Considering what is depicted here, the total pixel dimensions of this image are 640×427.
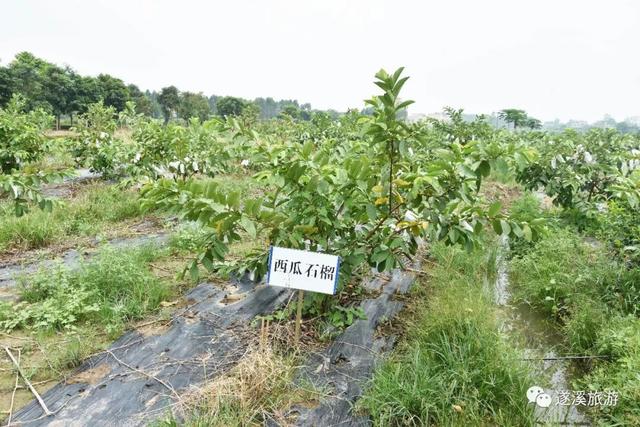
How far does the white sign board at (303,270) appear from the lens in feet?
7.10

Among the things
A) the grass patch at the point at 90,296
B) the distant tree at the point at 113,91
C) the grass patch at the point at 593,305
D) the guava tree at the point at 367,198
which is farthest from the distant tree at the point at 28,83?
the grass patch at the point at 593,305

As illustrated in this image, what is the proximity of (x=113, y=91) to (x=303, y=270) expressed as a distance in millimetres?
42399

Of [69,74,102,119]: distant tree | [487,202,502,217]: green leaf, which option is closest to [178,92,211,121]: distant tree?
[69,74,102,119]: distant tree

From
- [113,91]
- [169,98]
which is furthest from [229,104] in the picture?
[113,91]

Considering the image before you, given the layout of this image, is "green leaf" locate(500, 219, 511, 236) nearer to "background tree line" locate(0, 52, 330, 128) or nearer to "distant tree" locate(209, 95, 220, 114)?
"background tree line" locate(0, 52, 330, 128)

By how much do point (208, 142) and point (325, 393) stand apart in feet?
17.2

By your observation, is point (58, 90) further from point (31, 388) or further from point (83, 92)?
point (31, 388)

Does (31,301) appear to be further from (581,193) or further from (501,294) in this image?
(581,193)

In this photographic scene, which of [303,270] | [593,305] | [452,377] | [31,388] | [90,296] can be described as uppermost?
[303,270]

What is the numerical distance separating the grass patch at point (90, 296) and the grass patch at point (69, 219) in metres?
1.22

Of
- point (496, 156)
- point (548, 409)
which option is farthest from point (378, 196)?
point (548, 409)

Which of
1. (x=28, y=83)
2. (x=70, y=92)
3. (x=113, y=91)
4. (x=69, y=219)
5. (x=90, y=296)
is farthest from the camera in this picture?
(x=113, y=91)

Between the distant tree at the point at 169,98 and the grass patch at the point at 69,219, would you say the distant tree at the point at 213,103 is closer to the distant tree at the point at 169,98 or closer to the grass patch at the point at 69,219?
the distant tree at the point at 169,98

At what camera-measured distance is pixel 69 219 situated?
15.5 ft
